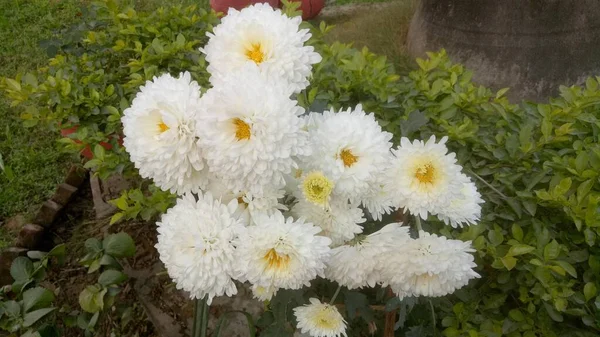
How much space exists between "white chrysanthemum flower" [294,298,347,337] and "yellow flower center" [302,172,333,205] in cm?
32

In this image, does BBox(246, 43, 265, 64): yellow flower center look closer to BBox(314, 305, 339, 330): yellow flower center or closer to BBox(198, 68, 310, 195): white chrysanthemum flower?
BBox(198, 68, 310, 195): white chrysanthemum flower

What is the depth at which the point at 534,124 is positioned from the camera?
1.70 metres

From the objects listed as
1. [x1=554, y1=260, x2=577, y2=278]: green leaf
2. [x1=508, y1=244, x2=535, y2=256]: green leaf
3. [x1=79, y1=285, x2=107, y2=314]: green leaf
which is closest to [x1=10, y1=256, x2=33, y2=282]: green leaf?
[x1=79, y1=285, x2=107, y2=314]: green leaf

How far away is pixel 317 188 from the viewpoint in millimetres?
923

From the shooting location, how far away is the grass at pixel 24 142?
2904 mm

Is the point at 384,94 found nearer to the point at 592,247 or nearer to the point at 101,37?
the point at 592,247

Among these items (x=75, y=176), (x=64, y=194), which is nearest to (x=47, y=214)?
(x=64, y=194)

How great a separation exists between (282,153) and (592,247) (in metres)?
1.09

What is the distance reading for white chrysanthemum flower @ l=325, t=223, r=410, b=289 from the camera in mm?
987

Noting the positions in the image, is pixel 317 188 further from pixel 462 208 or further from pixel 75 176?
pixel 75 176

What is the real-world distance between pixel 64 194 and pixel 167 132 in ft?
7.00

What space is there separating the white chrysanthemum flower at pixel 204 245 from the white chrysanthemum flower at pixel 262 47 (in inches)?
10.3

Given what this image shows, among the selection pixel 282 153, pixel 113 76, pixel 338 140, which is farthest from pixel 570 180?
pixel 113 76

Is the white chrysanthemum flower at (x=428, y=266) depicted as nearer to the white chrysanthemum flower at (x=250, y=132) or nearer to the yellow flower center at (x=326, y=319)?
the yellow flower center at (x=326, y=319)
